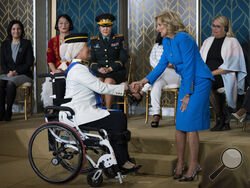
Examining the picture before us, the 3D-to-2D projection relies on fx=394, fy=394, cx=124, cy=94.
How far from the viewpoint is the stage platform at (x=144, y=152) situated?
10.4 feet

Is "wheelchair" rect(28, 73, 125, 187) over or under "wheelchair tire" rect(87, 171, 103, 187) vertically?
over

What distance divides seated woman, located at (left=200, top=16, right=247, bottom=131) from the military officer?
1158 mm

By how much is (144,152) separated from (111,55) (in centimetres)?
171

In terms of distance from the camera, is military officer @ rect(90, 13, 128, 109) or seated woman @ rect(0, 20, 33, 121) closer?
military officer @ rect(90, 13, 128, 109)

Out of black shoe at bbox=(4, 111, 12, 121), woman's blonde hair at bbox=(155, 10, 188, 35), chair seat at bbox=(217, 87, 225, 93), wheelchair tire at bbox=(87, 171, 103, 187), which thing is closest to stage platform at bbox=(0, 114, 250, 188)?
wheelchair tire at bbox=(87, 171, 103, 187)

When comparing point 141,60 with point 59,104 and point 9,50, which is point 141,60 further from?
point 59,104

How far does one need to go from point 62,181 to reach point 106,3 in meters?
3.45

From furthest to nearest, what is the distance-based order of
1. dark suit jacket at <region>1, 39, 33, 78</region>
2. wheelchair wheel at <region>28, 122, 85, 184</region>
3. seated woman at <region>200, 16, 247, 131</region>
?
dark suit jacket at <region>1, 39, 33, 78</region> < seated woman at <region>200, 16, 247, 131</region> < wheelchair wheel at <region>28, 122, 85, 184</region>

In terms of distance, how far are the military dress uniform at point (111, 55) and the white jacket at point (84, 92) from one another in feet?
6.30

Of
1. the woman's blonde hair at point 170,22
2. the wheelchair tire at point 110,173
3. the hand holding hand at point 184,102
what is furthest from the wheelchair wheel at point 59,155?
the woman's blonde hair at point 170,22

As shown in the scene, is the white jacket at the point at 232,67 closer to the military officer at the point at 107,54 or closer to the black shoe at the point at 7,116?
the military officer at the point at 107,54

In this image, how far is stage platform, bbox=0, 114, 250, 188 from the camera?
125 inches

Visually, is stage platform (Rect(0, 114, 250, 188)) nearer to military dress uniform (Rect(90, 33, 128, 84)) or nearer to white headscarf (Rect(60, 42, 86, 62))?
military dress uniform (Rect(90, 33, 128, 84))

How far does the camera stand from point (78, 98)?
3.00 metres
